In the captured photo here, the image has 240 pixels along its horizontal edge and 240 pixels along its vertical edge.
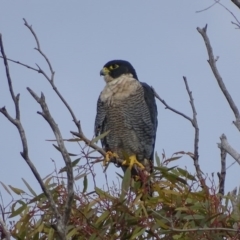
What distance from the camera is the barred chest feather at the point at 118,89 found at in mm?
5777

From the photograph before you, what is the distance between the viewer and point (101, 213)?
3293 millimetres

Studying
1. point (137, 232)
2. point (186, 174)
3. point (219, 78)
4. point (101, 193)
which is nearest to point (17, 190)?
point (101, 193)

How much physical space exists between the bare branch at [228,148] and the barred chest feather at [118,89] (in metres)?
2.50

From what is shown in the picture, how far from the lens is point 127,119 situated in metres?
5.80

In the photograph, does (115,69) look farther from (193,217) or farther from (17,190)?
(193,217)

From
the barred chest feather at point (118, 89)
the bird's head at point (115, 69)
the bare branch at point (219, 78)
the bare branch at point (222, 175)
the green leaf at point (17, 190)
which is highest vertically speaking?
the bird's head at point (115, 69)

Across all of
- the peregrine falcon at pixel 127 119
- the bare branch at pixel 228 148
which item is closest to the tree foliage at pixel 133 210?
the bare branch at pixel 228 148

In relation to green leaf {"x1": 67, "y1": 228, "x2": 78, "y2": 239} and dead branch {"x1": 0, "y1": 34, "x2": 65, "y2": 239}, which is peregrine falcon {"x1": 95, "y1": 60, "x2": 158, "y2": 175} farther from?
dead branch {"x1": 0, "y1": 34, "x2": 65, "y2": 239}

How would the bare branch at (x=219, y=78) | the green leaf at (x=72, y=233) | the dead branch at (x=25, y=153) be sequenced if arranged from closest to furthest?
1. the dead branch at (x=25, y=153)
2. the bare branch at (x=219, y=78)
3. the green leaf at (x=72, y=233)

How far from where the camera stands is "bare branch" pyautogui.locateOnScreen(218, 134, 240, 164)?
2967mm

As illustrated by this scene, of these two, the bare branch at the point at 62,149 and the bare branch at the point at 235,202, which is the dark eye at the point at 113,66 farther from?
the bare branch at the point at 62,149

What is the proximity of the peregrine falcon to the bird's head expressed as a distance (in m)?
0.13

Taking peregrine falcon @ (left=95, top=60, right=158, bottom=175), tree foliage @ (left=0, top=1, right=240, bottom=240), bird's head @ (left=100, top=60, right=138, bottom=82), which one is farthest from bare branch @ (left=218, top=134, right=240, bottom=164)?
bird's head @ (left=100, top=60, right=138, bottom=82)

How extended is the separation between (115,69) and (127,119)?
56cm
